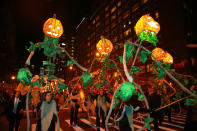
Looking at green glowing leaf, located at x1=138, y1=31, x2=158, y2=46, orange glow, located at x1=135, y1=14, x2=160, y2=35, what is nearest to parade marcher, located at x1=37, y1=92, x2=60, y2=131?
green glowing leaf, located at x1=138, y1=31, x2=158, y2=46

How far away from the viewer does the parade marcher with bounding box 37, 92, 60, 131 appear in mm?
4145

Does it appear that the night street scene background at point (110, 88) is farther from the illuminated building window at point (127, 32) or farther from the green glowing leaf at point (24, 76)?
the illuminated building window at point (127, 32)

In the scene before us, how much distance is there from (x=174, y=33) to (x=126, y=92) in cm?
2771

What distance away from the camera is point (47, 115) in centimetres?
426

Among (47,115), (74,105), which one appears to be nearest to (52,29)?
(47,115)

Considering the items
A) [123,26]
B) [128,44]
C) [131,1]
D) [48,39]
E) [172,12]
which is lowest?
[128,44]

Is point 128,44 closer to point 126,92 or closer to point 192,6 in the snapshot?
point 126,92

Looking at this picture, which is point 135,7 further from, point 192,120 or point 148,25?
point 192,120

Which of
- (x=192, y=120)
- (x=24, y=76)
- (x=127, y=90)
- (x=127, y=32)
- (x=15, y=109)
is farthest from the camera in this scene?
(x=127, y=32)

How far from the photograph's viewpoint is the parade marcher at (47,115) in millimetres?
4145

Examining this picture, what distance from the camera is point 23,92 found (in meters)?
5.88

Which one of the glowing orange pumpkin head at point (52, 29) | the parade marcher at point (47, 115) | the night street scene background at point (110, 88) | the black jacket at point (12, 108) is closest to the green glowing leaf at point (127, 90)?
the night street scene background at point (110, 88)

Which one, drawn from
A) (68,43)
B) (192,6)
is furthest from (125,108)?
(68,43)

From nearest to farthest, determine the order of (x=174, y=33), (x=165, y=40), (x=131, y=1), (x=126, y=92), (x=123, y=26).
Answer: (x=126, y=92), (x=174, y=33), (x=165, y=40), (x=131, y=1), (x=123, y=26)
